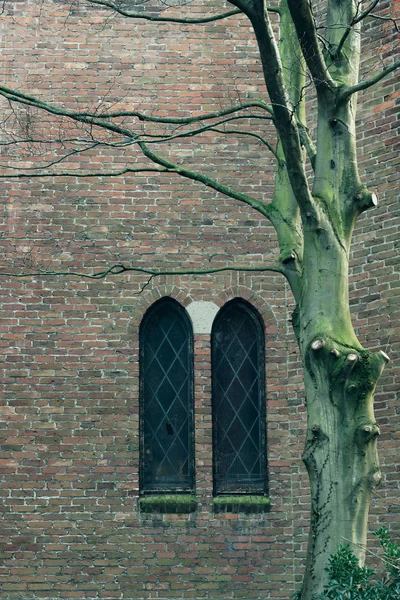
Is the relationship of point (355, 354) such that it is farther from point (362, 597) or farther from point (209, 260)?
point (209, 260)

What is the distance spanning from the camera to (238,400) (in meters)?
11.9

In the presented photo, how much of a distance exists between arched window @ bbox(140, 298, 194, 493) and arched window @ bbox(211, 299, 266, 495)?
316mm

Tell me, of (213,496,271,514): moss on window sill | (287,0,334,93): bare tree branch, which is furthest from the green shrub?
(213,496,271,514): moss on window sill

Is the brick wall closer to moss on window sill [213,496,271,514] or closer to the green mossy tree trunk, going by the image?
moss on window sill [213,496,271,514]

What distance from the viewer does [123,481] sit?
11.3m

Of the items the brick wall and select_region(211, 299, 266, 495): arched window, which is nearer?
the brick wall

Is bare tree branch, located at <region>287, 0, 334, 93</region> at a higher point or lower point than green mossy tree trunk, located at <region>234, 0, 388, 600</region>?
higher

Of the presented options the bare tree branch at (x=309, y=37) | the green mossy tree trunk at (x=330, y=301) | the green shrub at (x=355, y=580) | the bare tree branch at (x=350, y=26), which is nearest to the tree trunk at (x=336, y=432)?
the green mossy tree trunk at (x=330, y=301)

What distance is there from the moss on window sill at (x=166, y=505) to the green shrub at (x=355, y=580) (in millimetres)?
4331

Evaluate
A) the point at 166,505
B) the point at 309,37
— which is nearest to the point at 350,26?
the point at 309,37

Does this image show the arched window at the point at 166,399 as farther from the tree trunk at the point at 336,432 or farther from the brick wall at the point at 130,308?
the tree trunk at the point at 336,432

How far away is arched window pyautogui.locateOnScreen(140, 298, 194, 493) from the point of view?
459 inches

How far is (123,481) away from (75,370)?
1.33 meters

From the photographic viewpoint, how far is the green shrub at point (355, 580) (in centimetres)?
673
